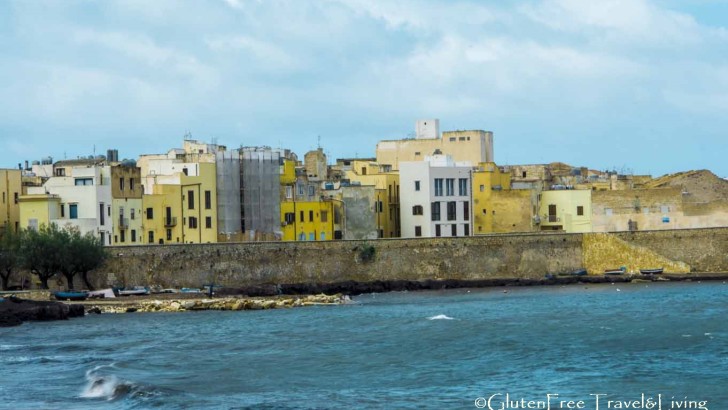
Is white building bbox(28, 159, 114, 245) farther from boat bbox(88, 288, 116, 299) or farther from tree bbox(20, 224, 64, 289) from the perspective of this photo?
tree bbox(20, 224, 64, 289)

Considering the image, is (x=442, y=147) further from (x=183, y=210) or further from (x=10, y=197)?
(x=10, y=197)

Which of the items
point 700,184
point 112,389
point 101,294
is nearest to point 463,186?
point 700,184

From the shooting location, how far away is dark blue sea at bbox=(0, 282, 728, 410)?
34.2m

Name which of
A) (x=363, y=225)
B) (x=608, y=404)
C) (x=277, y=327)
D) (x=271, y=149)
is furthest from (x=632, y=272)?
(x=608, y=404)

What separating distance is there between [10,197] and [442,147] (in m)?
32.8

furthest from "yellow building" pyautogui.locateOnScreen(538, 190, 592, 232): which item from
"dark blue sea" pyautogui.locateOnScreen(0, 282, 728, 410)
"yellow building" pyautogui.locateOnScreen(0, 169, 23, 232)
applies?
"yellow building" pyautogui.locateOnScreen(0, 169, 23, 232)

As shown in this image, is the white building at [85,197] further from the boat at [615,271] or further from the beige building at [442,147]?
the beige building at [442,147]

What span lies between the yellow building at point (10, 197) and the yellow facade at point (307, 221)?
1388 cm

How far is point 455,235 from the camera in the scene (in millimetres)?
81125

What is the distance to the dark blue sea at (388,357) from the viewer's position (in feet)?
112

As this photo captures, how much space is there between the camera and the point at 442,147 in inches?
3767

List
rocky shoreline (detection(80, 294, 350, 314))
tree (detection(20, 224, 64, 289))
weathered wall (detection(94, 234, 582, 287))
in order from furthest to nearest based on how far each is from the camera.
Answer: weathered wall (detection(94, 234, 582, 287))
tree (detection(20, 224, 64, 289))
rocky shoreline (detection(80, 294, 350, 314))

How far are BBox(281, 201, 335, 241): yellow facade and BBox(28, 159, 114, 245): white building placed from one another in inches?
411

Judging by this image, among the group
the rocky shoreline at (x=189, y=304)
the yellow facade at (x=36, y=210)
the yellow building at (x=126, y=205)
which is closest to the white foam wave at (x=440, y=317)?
the rocky shoreline at (x=189, y=304)
